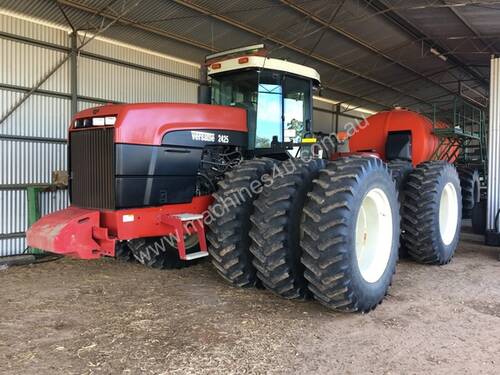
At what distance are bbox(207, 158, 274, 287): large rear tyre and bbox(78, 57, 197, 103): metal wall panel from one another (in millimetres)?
5464

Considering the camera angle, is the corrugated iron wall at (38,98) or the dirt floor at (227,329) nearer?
the dirt floor at (227,329)

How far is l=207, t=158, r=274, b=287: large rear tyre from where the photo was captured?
471 centimetres

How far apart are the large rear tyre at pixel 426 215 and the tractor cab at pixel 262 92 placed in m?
1.89

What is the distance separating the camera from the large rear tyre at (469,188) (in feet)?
31.4

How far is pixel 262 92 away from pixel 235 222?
1.85 m

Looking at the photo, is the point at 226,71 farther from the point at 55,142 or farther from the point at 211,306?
the point at 55,142

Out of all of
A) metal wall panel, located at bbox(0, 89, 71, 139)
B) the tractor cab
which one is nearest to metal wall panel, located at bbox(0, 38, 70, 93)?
metal wall panel, located at bbox(0, 89, 71, 139)

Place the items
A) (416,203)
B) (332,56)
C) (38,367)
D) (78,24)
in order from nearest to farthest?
(38,367) < (416,203) < (78,24) < (332,56)

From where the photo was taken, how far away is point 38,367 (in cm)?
325

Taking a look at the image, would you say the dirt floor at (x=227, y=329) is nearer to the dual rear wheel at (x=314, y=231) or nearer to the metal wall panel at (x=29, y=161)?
the dual rear wheel at (x=314, y=231)

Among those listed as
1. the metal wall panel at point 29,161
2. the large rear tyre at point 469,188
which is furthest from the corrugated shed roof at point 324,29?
Answer: the large rear tyre at point 469,188

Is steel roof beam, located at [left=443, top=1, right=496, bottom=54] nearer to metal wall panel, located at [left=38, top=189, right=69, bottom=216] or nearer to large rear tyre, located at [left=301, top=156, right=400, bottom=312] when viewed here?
large rear tyre, located at [left=301, top=156, right=400, bottom=312]

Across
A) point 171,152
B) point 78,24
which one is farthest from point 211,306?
point 78,24

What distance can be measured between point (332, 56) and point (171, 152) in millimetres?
9219
